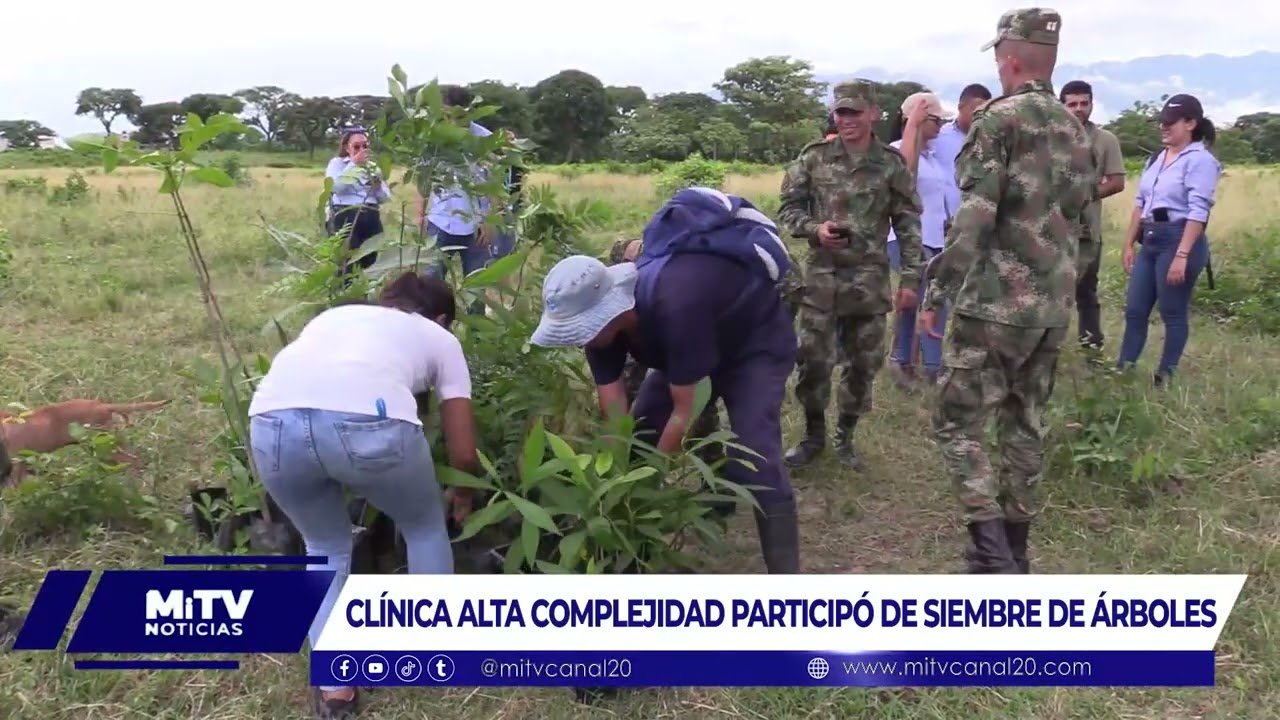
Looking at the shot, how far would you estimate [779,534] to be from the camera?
9.39 ft

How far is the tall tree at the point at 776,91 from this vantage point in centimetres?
4388

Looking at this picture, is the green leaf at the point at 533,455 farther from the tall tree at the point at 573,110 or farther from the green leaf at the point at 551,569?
the tall tree at the point at 573,110

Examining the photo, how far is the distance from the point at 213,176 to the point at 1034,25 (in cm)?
242

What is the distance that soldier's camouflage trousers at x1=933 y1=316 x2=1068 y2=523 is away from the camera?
114 inches

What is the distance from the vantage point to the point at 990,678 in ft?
8.35

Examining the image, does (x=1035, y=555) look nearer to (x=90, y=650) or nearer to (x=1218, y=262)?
(x=90, y=650)

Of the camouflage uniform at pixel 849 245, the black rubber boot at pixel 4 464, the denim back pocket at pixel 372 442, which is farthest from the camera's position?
the camouflage uniform at pixel 849 245

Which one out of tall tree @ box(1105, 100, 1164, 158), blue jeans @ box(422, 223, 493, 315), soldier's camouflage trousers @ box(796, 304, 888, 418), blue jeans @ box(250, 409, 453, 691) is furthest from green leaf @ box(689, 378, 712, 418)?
tall tree @ box(1105, 100, 1164, 158)

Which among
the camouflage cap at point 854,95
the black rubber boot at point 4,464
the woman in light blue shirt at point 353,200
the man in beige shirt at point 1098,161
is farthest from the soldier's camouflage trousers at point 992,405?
the black rubber boot at point 4,464

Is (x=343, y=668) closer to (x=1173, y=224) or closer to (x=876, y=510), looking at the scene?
(x=876, y=510)

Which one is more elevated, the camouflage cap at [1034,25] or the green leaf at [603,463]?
the camouflage cap at [1034,25]

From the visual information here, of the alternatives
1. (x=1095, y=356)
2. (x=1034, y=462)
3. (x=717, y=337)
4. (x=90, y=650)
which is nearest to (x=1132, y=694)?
(x=1034, y=462)

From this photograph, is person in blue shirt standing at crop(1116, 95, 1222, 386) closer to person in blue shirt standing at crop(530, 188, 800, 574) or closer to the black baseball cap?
the black baseball cap

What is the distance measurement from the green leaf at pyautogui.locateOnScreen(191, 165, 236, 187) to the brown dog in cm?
172
